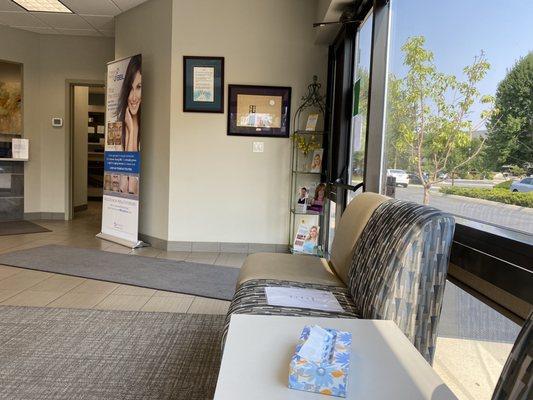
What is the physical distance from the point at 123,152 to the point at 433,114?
3863 millimetres

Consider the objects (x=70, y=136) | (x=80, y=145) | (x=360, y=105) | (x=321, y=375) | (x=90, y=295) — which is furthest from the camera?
(x=80, y=145)

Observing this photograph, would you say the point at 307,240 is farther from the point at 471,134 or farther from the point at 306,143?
the point at 471,134

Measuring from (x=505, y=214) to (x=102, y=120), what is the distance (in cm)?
923

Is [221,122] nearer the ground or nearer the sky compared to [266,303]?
nearer the sky

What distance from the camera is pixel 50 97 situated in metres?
6.42

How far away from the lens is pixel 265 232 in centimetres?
477

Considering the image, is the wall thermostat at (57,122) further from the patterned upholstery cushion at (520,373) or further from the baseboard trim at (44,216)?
the patterned upholstery cushion at (520,373)

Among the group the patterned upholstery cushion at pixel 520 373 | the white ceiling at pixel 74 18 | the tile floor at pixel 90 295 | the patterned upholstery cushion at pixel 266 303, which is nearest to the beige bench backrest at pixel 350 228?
the patterned upholstery cushion at pixel 266 303

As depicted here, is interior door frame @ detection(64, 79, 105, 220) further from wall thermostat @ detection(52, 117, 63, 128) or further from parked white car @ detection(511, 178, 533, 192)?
parked white car @ detection(511, 178, 533, 192)

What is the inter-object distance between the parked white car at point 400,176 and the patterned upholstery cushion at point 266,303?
73cm

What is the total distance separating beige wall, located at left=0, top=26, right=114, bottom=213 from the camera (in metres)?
6.34

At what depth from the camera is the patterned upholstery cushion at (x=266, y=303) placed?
1.60 meters

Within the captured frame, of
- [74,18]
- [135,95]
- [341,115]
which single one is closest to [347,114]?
→ [341,115]

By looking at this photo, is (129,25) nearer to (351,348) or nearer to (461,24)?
(461,24)
